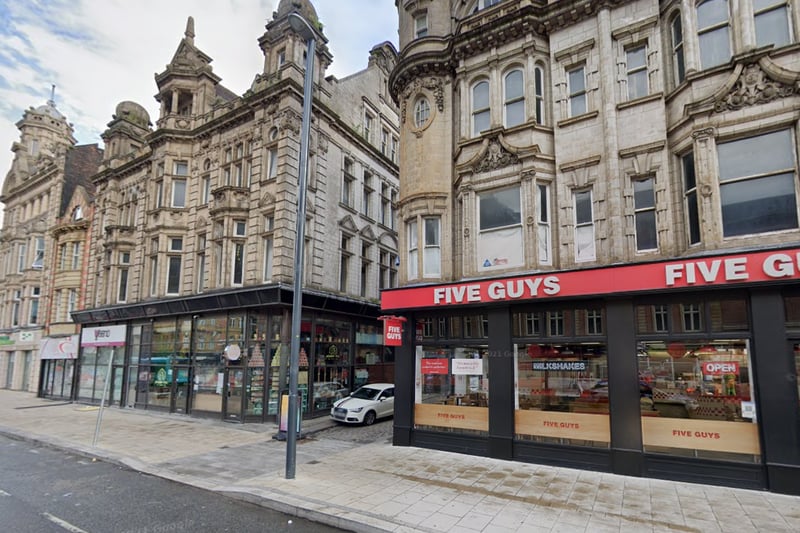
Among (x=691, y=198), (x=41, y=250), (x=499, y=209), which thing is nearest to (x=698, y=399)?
(x=691, y=198)

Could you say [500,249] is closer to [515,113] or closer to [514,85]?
[515,113]


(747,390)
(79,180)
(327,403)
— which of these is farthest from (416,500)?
(79,180)

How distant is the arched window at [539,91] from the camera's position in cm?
1238

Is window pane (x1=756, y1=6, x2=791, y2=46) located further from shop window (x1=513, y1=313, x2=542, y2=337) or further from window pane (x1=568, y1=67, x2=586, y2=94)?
shop window (x1=513, y1=313, x2=542, y2=337)

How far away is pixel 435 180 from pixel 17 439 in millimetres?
16080

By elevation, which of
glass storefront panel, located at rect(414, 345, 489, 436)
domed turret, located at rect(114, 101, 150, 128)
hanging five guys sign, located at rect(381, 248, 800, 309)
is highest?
domed turret, located at rect(114, 101, 150, 128)

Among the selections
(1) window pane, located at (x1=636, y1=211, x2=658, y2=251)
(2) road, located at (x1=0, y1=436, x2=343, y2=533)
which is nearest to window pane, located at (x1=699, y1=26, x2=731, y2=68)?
(1) window pane, located at (x1=636, y1=211, x2=658, y2=251)

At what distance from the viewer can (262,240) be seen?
18.6m

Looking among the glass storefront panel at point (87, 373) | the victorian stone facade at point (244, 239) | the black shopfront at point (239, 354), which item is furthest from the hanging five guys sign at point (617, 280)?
the glass storefront panel at point (87, 373)

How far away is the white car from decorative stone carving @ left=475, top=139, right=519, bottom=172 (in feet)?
31.8

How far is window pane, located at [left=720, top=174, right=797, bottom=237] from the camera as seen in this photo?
8938mm

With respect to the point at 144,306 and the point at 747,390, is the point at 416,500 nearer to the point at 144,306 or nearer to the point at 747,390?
the point at 747,390

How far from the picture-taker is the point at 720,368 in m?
9.31

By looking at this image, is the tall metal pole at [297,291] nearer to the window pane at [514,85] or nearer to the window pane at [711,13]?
the window pane at [514,85]
